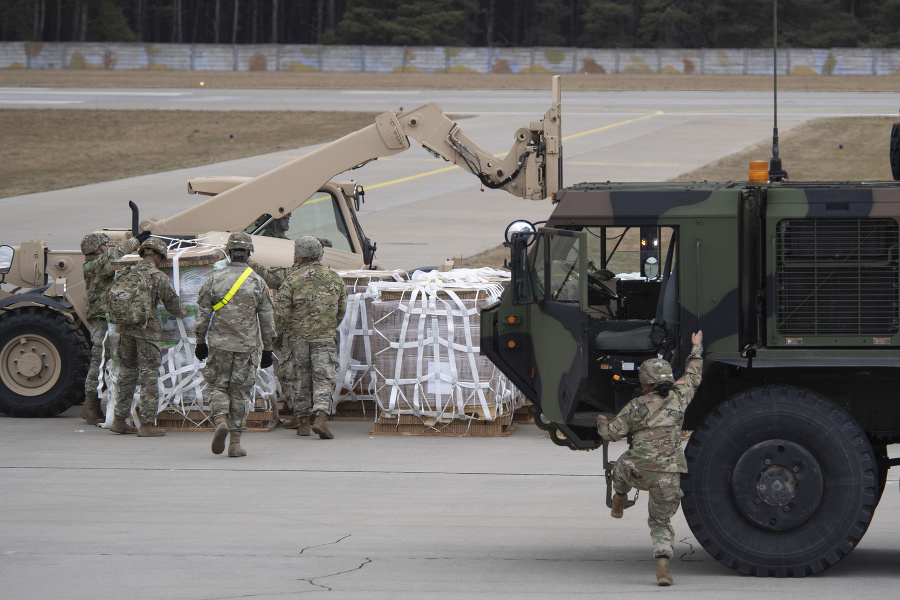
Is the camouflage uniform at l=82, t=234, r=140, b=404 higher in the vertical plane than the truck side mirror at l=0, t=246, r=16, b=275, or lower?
lower

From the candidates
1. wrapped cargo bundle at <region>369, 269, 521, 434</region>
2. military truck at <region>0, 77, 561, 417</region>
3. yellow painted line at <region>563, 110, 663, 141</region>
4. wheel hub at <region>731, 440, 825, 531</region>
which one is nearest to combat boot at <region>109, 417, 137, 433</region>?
military truck at <region>0, 77, 561, 417</region>

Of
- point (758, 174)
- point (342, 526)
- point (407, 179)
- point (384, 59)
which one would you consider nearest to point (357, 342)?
point (342, 526)

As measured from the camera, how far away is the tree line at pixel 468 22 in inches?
2852

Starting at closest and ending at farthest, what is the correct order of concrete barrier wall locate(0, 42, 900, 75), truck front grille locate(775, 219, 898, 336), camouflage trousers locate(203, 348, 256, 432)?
truck front grille locate(775, 219, 898, 336) < camouflage trousers locate(203, 348, 256, 432) < concrete barrier wall locate(0, 42, 900, 75)

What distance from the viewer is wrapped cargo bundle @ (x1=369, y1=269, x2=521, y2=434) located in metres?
10.9

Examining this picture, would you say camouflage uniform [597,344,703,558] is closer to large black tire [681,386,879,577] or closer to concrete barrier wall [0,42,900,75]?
large black tire [681,386,879,577]

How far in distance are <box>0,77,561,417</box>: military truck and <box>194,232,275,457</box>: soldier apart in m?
1.53

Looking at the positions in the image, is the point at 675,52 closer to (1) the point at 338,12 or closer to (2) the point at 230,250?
(1) the point at 338,12

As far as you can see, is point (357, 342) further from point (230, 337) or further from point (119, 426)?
point (119, 426)

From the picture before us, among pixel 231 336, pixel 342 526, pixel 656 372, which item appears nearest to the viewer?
pixel 656 372

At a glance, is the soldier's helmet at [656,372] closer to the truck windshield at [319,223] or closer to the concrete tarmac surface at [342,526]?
the concrete tarmac surface at [342,526]

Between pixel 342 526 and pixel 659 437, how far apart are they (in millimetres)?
2481

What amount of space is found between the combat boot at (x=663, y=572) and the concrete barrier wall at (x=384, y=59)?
61617 mm

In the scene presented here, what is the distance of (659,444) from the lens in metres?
6.78
